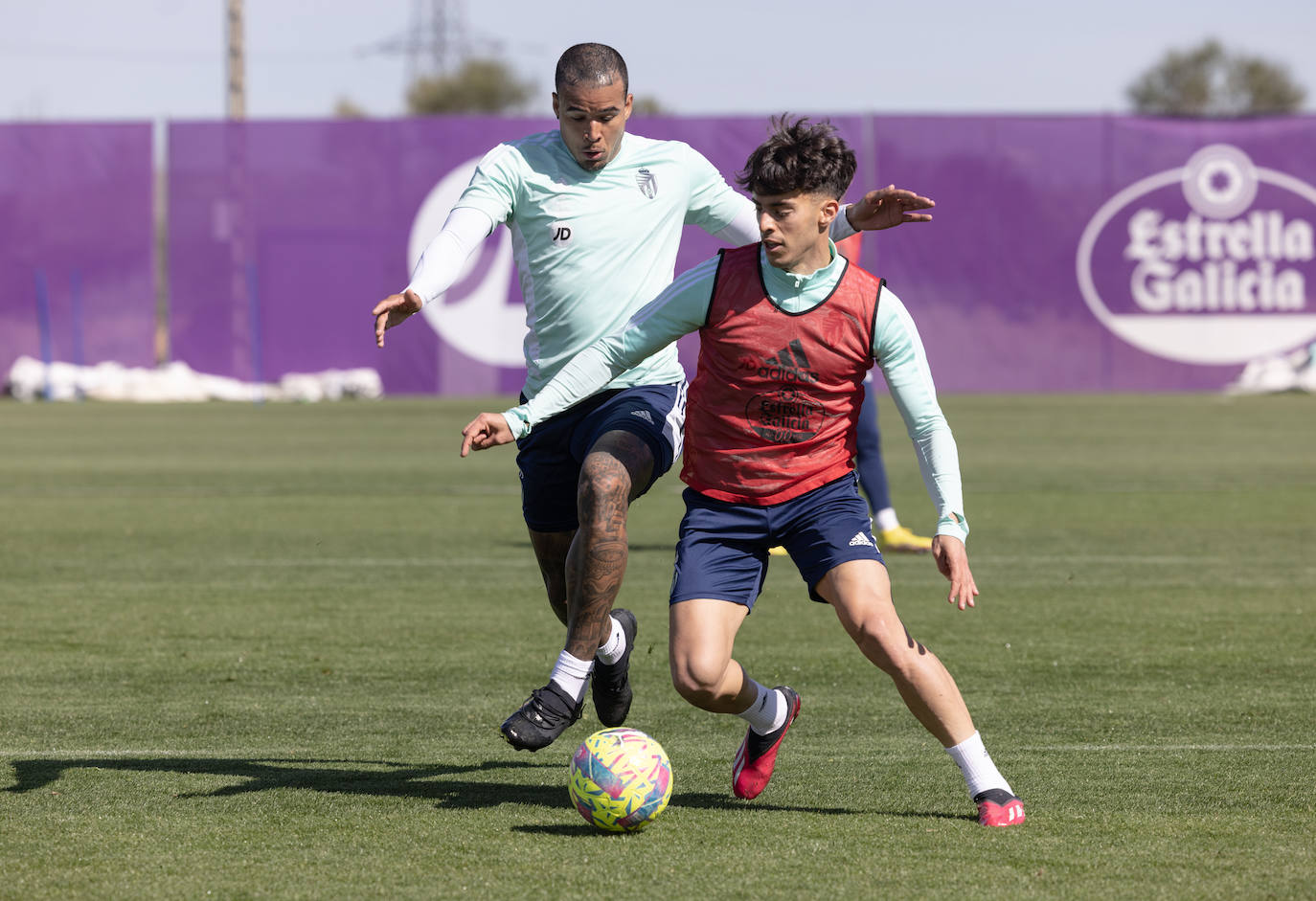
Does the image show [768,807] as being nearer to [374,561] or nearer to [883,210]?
[883,210]

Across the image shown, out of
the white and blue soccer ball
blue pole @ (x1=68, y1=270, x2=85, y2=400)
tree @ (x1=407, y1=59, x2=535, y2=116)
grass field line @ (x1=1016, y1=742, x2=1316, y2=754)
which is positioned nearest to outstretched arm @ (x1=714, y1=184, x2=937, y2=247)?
the white and blue soccer ball

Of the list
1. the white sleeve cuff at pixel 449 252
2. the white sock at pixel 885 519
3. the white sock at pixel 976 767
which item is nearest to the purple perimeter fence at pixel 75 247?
the white sock at pixel 885 519

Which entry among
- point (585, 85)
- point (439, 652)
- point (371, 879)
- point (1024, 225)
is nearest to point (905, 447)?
point (1024, 225)

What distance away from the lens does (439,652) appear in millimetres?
7707

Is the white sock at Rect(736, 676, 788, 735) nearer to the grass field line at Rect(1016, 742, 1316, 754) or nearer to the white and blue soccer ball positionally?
the white and blue soccer ball

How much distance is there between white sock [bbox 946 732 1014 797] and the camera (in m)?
4.81

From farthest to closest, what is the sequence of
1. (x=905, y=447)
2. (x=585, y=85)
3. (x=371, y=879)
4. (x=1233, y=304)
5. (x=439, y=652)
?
(x=1233, y=304) < (x=905, y=447) < (x=439, y=652) < (x=585, y=85) < (x=371, y=879)

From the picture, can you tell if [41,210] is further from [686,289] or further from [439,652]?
[686,289]

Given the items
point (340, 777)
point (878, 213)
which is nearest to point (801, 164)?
point (878, 213)

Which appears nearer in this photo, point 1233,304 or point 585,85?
point 585,85

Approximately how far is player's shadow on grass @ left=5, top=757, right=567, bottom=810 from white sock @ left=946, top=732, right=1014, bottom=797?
118 cm

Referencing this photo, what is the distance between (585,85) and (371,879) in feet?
8.77

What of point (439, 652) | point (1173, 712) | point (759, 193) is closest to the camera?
point (759, 193)

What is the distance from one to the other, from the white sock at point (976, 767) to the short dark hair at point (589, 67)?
2395 mm
